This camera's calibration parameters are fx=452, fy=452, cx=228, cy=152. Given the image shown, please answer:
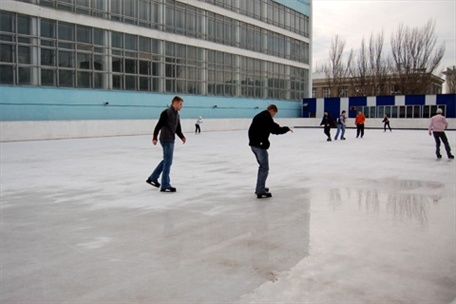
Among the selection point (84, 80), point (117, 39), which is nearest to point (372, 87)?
point (117, 39)

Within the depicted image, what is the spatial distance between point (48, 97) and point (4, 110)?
10.9ft

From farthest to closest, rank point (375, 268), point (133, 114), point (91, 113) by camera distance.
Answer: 1. point (133, 114)
2. point (91, 113)
3. point (375, 268)

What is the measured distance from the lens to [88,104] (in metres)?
33.7

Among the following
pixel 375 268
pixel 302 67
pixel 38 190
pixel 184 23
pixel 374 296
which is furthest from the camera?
pixel 302 67

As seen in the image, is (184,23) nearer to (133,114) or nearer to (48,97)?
(133,114)

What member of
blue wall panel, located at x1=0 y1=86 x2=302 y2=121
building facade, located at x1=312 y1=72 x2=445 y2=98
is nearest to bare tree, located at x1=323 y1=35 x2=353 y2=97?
building facade, located at x1=312 y1=72 x2=445 y2=98

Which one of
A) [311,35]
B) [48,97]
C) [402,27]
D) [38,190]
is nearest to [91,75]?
[48,97]

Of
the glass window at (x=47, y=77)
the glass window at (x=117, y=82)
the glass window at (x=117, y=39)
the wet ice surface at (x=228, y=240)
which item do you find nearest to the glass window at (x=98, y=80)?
the glass window at (x=117, y=82)

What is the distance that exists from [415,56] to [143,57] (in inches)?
1649

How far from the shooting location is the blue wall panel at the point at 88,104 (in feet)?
95.6

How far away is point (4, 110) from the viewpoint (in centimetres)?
2841

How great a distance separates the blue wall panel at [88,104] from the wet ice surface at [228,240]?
20.1 meters

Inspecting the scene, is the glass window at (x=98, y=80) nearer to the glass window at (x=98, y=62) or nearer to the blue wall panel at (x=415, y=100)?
the glass window at (x=98, y=62)

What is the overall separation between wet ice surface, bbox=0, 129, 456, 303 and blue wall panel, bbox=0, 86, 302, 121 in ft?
65.8
